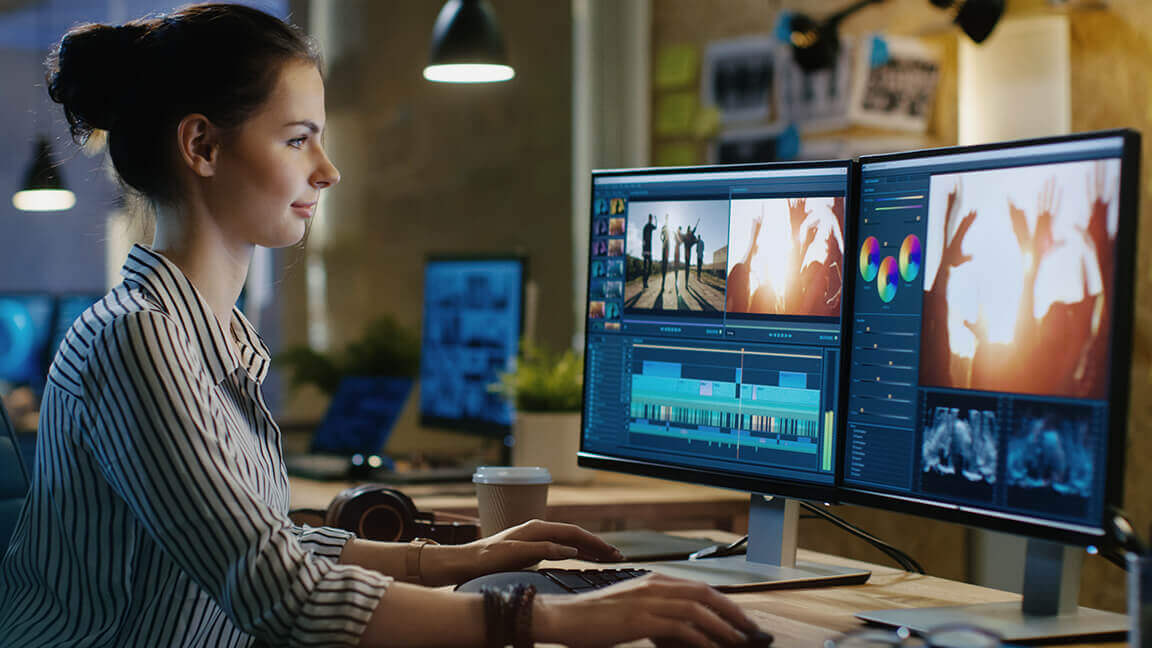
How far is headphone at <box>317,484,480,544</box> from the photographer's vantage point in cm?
159

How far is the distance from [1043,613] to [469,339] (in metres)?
1.65

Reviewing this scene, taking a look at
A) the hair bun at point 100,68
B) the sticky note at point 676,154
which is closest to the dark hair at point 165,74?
the hair bun at point 100,68

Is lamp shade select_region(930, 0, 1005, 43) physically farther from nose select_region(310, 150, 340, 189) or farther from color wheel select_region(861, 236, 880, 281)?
nose select_region(310, 150, 340, 189)

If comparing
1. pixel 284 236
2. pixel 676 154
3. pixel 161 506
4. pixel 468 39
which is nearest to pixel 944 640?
pixel 161 506

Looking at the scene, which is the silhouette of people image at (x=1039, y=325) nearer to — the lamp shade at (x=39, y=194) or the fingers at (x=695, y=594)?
the fingers at (x=695, y=594)

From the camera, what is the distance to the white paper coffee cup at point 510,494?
1.54 meters

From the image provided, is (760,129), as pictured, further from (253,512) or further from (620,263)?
(253,512)

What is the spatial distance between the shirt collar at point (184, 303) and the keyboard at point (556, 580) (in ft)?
1.16

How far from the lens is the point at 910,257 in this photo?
1242mm

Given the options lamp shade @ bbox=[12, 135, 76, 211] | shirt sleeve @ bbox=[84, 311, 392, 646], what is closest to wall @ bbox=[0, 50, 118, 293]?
lamp shade @ bbox=[12, 135, 76, 211]

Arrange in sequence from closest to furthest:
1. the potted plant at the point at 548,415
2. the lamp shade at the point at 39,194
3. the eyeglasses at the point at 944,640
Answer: the eyeglasses at the point at 944,640
the potted plant at the point at 548,415
the lamp shade at the point at 39,194

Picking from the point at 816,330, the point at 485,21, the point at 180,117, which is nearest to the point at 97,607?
the point at 180,117

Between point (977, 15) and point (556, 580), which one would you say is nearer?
point (556, 580)

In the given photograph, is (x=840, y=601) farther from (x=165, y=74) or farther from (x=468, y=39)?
(x=468, y=39)
